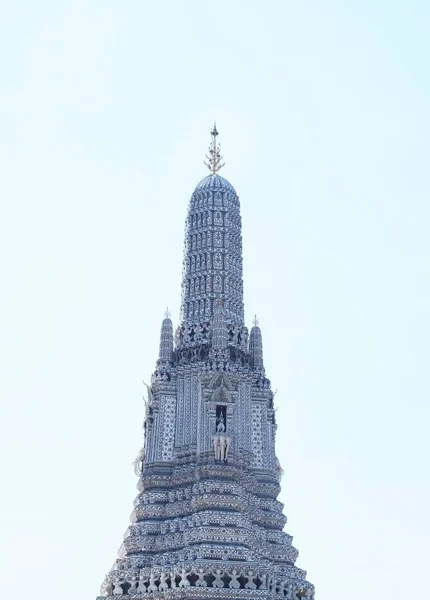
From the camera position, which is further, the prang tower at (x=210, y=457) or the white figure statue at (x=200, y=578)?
the prang tower at (x=210, y=457)

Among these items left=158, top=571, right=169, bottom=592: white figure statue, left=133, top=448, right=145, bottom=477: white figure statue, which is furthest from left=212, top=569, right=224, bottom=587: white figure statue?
left=133, top=448, right=145, bottom=477: white figure statue

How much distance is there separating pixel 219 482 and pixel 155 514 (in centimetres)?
460

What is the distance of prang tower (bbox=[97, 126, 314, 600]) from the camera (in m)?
46.8

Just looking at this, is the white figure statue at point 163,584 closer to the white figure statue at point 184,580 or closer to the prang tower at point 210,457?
the prang tower at point 210,457

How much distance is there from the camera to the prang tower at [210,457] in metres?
46.8

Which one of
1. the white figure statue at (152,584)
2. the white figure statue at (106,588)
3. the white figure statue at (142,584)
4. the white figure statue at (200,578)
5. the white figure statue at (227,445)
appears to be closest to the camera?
the white figure statue at (200,578)

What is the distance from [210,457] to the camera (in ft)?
167

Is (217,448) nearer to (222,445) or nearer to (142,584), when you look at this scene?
(222,445)

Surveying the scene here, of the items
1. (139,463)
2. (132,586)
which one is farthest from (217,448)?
(132,586)

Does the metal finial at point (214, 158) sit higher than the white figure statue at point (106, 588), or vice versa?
the metal finial at point (214, 158)

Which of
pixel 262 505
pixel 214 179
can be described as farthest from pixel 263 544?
pixel 214 179

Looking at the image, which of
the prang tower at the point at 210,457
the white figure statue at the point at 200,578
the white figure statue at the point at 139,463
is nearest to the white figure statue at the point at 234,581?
the prang tower at the point at 210,457

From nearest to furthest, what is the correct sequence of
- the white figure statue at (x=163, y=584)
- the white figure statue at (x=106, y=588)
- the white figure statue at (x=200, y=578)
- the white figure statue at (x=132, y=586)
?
the white figure statue at (x=200, y=578)
the white figure statue at (x=163, y=584)
the white figure statue at (x=132, y=586)
the white figure statue at (x=106, y=588)

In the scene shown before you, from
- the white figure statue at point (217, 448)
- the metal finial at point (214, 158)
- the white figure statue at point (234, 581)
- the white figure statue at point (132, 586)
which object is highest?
the metal finial at point (214, 158)
